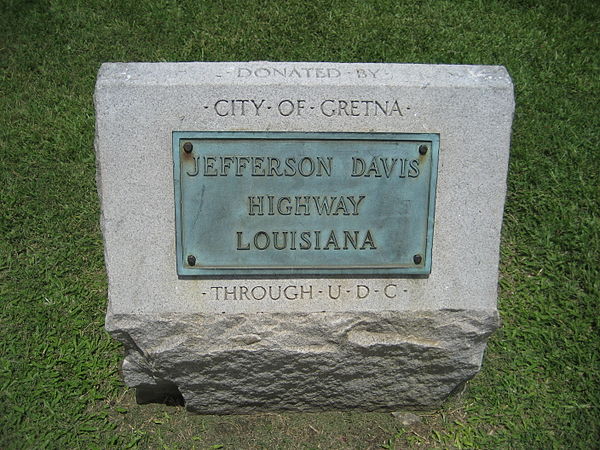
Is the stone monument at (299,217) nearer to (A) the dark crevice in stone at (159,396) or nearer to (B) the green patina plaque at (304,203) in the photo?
(B) the green patina plaque at (304,203)

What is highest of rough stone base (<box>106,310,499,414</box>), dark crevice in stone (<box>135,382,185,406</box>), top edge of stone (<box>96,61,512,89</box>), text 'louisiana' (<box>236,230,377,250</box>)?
top edge of stone (<box>96,61,512,89</box>)

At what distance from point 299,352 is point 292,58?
2.73 metres

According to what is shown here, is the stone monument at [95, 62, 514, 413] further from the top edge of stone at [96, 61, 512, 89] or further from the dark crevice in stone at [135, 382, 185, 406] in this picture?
the dark crevice in stone at [135, 382, 185, 406]

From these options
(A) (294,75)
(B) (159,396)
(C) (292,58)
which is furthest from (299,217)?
(C) (292,58)

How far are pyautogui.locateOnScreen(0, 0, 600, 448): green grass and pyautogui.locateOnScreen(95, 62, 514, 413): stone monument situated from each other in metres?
0.40

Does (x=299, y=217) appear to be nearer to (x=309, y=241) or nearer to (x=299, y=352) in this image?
(x=309, y=241)

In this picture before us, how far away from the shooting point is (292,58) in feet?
15.9

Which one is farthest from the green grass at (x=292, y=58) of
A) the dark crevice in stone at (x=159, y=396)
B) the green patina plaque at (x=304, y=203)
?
the green patina plaque at (x=304, y=203)

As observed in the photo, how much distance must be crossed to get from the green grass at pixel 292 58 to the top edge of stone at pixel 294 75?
64.5 inches

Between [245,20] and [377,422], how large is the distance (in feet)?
11.3

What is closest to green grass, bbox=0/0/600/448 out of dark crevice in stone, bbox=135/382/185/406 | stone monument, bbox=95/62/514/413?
dark crevice in stone, bbox=135/382/185/406

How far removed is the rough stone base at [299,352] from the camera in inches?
111

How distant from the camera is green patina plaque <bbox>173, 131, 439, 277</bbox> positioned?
104 inches

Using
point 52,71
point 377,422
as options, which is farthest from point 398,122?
point 52,71
